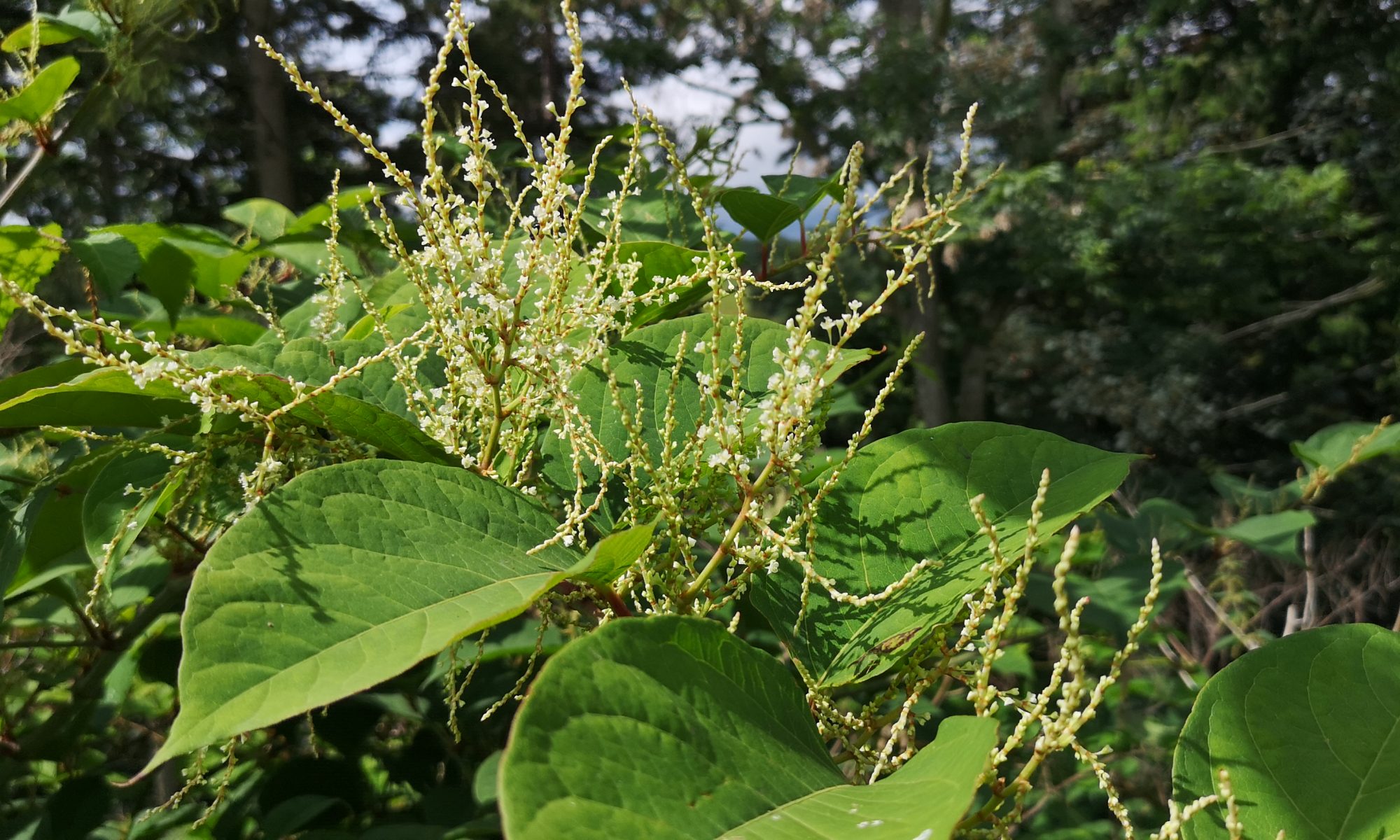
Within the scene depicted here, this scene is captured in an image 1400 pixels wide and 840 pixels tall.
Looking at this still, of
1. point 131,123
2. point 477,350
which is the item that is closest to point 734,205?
point 477,350

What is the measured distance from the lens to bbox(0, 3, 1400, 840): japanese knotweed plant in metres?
0.40

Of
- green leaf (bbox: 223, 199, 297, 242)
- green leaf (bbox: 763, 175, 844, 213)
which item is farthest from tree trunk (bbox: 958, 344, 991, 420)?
green leaf (bbox: 763, 175, 844, 213)

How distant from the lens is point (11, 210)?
1.26 metres

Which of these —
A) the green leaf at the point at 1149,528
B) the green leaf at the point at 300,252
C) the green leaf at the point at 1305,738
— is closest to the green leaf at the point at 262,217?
the green leaf at the point at 300,252

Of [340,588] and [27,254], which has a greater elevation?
[27,254]

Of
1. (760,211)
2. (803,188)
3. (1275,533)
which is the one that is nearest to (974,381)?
(1275,533)

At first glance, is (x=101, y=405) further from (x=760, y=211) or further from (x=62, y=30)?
(x=62, y=30)

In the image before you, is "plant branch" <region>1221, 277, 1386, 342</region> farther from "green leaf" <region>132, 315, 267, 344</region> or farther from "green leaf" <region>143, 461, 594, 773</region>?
"green leaf" <region>143, 461, 594, 773</region>

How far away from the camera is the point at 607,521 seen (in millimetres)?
724

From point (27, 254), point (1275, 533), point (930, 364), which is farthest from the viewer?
point (930, 364)

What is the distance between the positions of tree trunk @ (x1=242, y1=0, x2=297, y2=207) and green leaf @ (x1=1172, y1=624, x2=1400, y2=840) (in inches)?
264

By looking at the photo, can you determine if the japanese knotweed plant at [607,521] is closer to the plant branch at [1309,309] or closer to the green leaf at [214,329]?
the green leaf at [214,329]

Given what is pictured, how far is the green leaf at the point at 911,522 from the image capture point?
60 centimetres

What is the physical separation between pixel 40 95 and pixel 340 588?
1.04 metres
